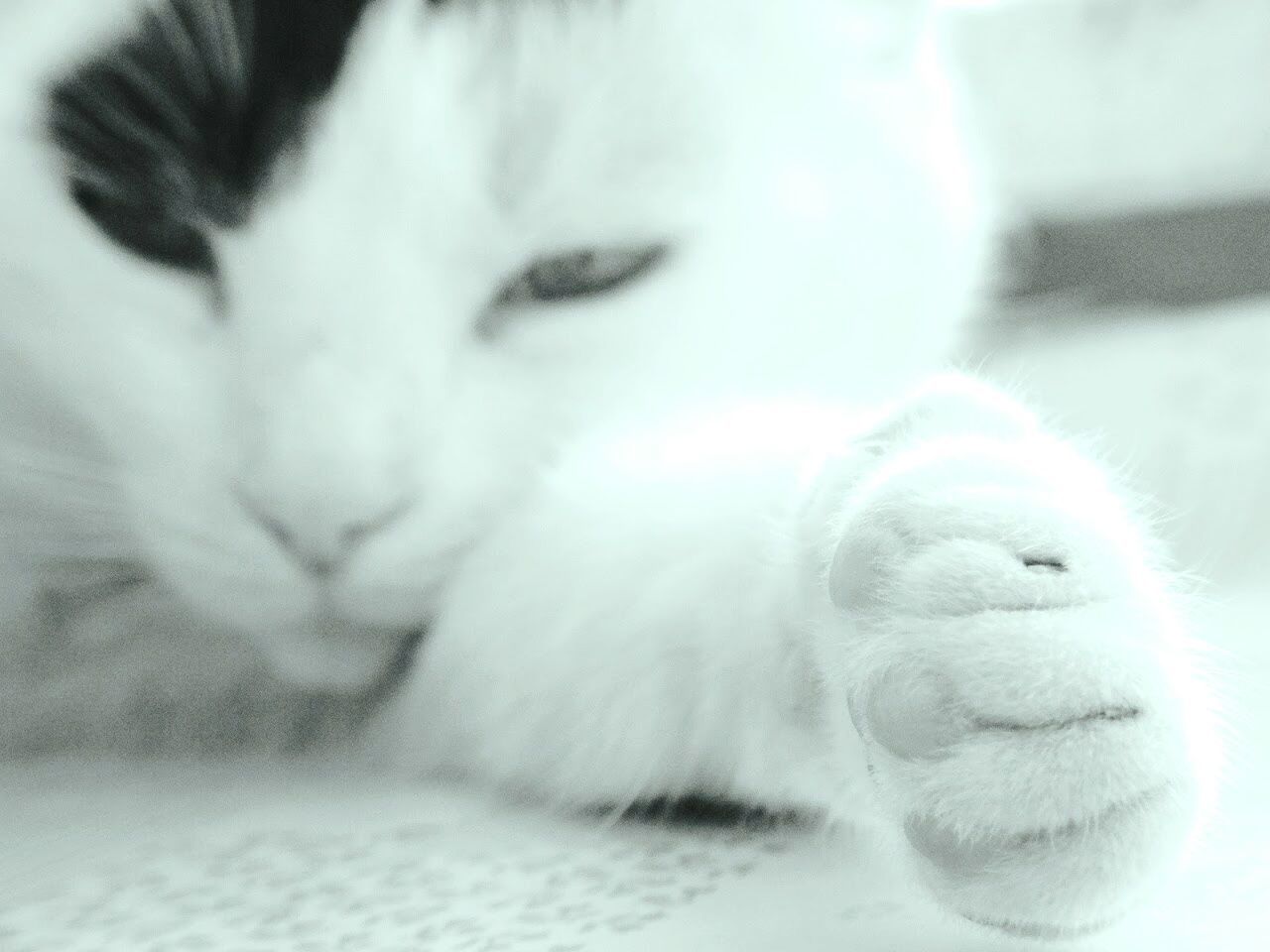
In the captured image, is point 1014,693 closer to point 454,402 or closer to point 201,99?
point 454,402

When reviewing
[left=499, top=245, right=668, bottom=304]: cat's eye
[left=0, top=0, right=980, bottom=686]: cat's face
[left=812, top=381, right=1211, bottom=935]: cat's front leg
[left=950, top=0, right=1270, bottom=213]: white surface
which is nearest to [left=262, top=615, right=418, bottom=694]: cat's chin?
[left=0, top=0, right=980, bottom=686]: cat's face

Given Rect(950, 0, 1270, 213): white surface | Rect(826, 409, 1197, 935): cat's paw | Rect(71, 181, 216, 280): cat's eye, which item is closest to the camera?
Rect(826, 409, 1197, 935): cat's paw

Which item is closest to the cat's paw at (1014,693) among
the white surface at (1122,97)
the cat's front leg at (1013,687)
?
the cat's front leg at (1013,687)

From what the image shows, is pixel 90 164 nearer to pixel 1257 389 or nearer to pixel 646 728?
pixel 646 728

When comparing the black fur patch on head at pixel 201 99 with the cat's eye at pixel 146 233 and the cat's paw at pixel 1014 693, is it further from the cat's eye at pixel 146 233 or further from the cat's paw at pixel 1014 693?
the cat's paw at pixel 1014 693

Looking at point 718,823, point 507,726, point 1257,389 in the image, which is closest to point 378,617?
point 507,726

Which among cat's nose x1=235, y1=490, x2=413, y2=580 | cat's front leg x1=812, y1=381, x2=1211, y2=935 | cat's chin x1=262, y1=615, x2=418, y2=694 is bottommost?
cat's front leg x1=812, y1=381, x2=1211, y2=935

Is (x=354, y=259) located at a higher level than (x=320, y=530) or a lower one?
higher

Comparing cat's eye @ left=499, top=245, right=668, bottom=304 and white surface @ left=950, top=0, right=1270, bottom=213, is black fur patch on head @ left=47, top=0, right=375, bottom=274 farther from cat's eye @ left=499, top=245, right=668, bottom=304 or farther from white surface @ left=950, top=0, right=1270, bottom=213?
white surface @ left=950, top=0, right=1270, bottom=213

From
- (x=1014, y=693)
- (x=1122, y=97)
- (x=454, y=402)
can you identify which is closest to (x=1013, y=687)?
(x=1014, y=693)
